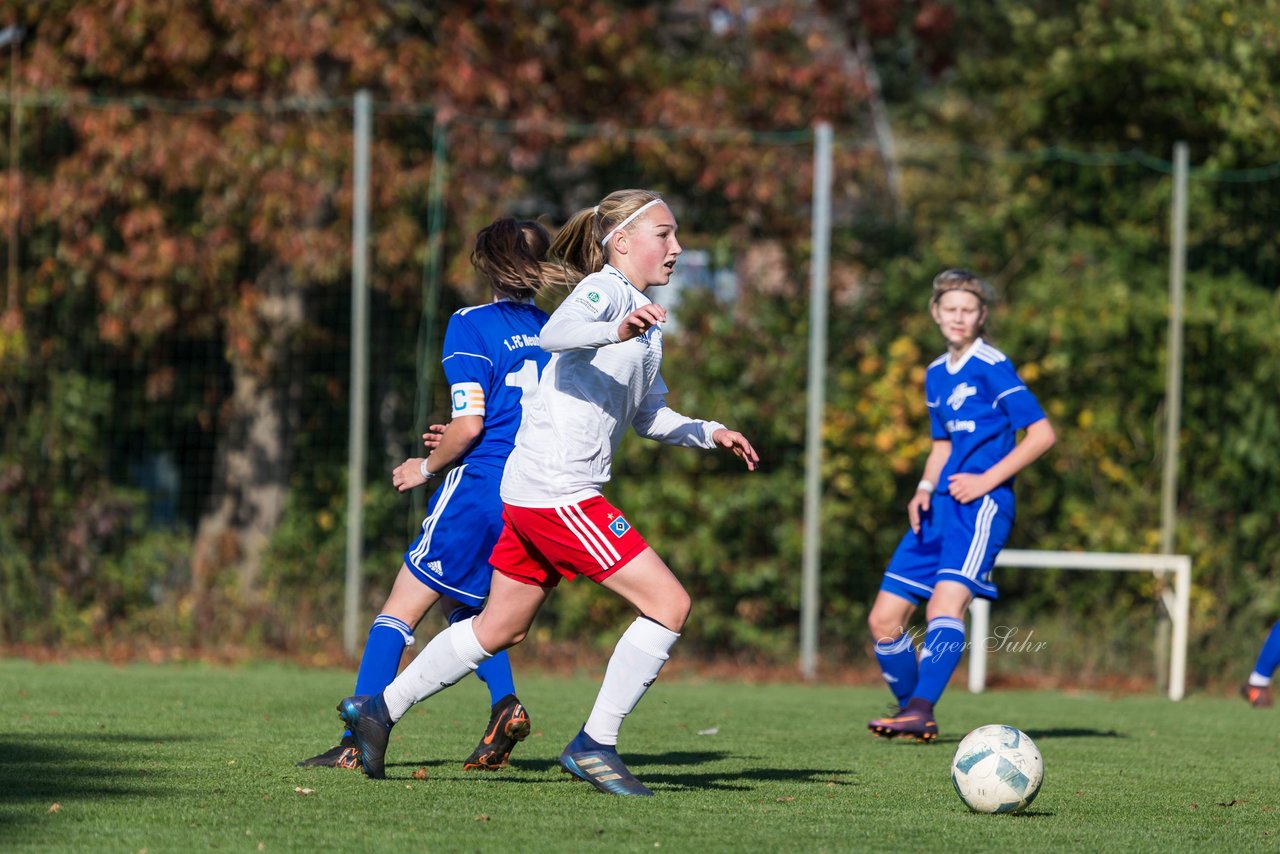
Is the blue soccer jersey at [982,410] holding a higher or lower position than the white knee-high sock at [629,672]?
higher

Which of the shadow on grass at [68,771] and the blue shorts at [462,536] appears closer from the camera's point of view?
the shadow on grass at [68,771]

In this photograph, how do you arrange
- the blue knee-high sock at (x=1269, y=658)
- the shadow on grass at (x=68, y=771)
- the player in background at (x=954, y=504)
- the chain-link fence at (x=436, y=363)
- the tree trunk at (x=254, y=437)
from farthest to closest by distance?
the tree trunk at (x=254, y=437) → the chain-link fence at (x=436, y=363) → the blue knee-high sock at (x=1269, y=658) → the player in background at (x=954, y=504) → the shadow on grass at (x=68, y=771)

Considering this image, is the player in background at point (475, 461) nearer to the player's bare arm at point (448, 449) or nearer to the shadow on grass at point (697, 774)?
the player's bare arm at point (448, 449)

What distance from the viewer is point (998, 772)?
16.4ft

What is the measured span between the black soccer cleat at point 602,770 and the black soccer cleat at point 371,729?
0.60 meters

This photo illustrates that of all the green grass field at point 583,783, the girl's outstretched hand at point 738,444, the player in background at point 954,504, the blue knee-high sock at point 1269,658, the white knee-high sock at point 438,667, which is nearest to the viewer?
the green grass field at point 583,783

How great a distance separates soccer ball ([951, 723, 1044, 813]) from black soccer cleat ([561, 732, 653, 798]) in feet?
3.07

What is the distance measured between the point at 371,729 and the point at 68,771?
3.13 feet

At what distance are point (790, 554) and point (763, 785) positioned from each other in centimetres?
534

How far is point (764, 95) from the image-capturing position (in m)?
13.9

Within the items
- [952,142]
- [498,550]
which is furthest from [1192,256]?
[952,142]

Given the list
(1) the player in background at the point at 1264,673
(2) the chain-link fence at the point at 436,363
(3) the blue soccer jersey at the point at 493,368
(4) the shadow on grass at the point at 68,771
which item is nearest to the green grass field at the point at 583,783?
(4) the shadow on grass at the point at 68,771

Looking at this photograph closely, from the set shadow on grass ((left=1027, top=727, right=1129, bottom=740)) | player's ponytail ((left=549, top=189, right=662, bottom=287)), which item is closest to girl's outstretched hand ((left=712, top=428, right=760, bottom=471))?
player's ponytail ((left=549, top=189, right=662, bottom=287))

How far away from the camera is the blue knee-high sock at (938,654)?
22.9 feet
